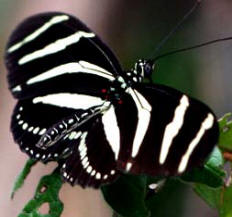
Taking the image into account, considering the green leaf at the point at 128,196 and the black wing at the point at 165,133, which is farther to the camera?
the green leaf at the point at 128,196

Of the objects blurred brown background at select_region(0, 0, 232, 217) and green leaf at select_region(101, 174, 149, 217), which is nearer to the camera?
green leaf at select_region(101, 174, 149, 217)

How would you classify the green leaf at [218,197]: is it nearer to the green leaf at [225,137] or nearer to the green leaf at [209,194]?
the green leaf at [209,194]

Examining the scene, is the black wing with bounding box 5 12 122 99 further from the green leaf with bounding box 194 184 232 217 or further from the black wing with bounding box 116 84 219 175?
the green leaf with bounding box 194 184 232 217

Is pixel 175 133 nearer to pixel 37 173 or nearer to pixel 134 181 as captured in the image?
pixel 134 181

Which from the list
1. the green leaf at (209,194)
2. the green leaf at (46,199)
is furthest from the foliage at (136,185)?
the green leaf at (209,194)

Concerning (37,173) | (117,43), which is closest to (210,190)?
(37,173)

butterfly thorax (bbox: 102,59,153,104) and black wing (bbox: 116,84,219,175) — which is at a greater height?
butterfly thorax (bbox: 102,59,153,104)

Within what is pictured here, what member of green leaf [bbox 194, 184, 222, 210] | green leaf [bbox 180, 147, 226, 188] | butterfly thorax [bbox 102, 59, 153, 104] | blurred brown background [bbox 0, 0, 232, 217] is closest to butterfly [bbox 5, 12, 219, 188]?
butterfly thorax [bbox 102, 59, 153, 104]
